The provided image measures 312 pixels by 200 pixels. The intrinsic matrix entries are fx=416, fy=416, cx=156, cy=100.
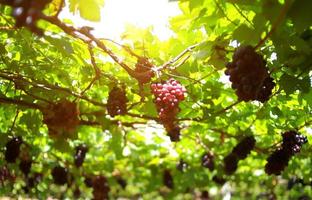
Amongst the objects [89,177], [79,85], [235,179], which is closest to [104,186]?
[89,177]

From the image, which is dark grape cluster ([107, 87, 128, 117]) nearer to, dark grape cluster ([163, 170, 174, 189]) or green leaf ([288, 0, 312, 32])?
green leaf ([288, 0, 312, 32])

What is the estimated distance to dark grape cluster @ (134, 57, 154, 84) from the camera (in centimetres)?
329

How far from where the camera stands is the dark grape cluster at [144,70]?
329 centimetres

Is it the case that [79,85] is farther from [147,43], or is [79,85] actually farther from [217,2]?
[217,2]

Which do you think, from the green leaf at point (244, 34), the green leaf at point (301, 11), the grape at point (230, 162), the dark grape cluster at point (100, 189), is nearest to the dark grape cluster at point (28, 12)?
the green leaf at point (301, 11)

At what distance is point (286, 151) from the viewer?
4.33 metres

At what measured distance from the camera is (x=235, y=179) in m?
11.4

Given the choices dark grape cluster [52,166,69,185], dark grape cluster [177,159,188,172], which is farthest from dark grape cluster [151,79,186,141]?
dark grape cluster [177,159,188,172]

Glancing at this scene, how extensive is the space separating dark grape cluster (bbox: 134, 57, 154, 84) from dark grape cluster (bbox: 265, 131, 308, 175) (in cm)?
181

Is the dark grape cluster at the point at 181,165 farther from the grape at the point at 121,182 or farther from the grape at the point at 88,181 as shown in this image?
the grape at the point at 121,182

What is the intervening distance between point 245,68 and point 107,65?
217 centimetres

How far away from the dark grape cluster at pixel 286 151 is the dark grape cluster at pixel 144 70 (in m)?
1.81

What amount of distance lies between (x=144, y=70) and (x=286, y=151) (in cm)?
189

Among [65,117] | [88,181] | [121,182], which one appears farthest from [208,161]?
[121,182]
